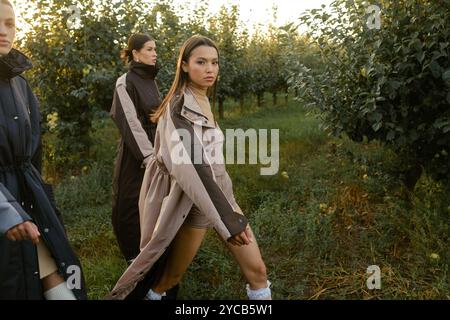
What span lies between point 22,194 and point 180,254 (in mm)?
989

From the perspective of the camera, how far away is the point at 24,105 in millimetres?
1964

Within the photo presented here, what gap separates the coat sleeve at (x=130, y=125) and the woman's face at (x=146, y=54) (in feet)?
0.69

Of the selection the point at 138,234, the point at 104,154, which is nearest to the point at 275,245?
the point at 138,234

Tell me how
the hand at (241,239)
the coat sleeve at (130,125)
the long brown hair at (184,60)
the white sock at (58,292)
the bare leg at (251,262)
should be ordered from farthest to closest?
the coat sleeve at (130,125)
the long brown hair at (184,60)
the bare leg at (251,262)
the hand at (241,239)
the white sock at (58,292)

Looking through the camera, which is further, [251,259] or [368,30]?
[368,30]

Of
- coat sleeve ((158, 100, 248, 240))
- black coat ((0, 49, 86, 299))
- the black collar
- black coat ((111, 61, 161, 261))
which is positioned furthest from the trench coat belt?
the black collar

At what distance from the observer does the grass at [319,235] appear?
3.16 metres

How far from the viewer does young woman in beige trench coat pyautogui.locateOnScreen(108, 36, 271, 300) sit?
227 centimetres

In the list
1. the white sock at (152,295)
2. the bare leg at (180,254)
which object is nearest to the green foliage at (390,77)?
the bare leg at (180,254)

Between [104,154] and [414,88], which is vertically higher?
[414,88]

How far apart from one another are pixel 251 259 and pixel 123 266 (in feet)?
4.67

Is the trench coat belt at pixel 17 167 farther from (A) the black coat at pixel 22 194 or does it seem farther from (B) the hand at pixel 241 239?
(B) the hand at pixel 241 239

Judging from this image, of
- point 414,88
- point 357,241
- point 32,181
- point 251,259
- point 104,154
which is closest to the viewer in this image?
point 32,181
